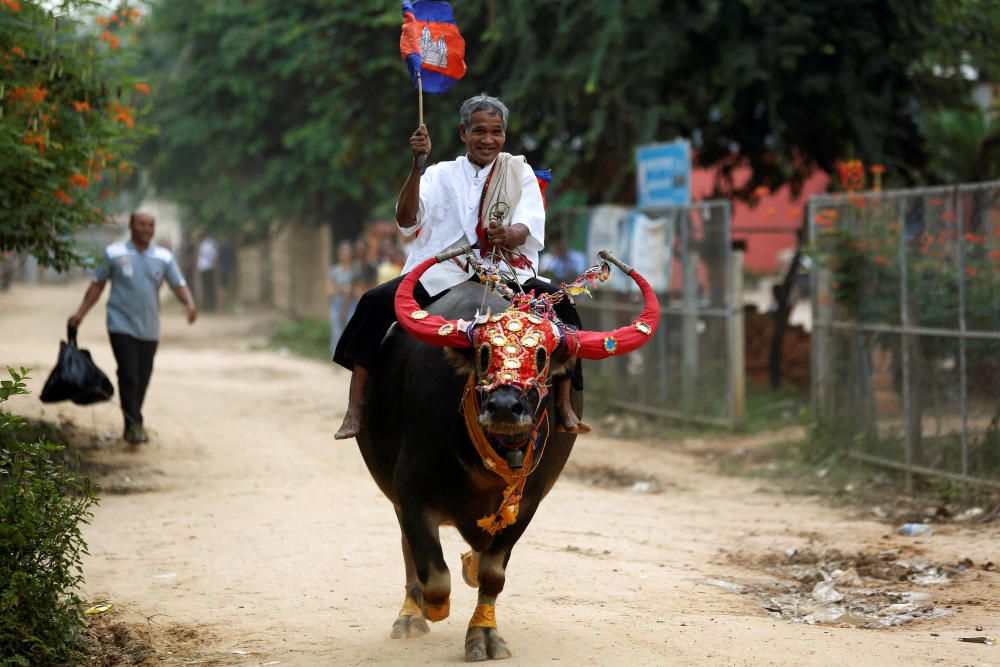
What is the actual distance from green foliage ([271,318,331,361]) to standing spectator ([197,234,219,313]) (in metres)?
6.59

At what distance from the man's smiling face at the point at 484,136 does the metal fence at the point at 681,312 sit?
7368mm

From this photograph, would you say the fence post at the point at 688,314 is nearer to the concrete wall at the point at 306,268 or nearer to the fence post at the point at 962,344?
the fence post at the point at 962,344

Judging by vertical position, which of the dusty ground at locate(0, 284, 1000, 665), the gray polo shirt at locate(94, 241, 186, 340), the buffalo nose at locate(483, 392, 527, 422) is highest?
the gray polo shirt at locate(94, 241, 186, 340)

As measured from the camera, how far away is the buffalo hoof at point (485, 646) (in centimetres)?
559

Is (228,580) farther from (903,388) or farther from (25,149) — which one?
(903,388)

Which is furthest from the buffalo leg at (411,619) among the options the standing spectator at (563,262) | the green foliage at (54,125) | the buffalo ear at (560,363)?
the standing spectator at (563,262)

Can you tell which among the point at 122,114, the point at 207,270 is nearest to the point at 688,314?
the point at 122,114

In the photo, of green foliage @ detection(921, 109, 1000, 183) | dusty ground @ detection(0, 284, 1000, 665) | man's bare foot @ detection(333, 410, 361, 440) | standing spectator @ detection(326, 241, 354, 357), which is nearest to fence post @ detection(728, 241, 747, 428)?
dusty ground @ detection(0, 284, 1000, 665)

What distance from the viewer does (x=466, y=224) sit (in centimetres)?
606

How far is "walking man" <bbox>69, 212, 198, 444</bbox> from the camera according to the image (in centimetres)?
1093

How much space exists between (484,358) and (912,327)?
6138mm

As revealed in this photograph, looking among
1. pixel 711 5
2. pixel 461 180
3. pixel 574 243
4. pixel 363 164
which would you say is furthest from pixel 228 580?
pixel 363 164

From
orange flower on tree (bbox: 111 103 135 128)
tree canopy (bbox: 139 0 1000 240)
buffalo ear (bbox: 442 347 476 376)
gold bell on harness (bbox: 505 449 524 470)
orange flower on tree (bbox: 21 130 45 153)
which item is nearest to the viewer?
gold bell on harness (bbox: 505 449 524 470)

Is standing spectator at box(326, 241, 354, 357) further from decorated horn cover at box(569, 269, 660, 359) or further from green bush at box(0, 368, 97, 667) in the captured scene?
decorated horn cover at box(569, 269, 660, 359)
